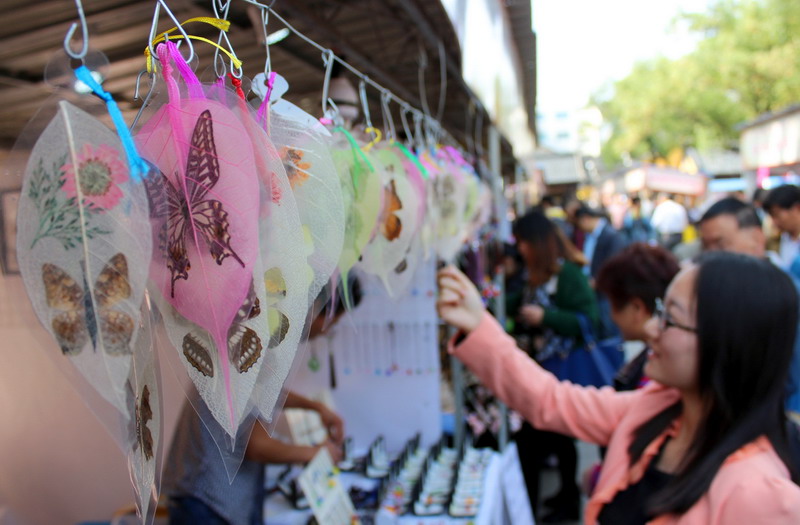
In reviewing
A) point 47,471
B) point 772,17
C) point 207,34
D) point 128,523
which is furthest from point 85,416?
point 772,17

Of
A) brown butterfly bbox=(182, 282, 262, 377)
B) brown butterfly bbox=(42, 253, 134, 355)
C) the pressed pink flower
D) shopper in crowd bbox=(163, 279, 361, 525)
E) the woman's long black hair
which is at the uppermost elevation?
the pressed pink flower

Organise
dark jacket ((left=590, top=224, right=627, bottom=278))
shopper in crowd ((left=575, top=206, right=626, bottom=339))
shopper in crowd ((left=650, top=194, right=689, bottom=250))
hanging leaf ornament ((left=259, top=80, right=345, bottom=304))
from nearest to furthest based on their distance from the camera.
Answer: hanging leaf ornament ((left=259, top=80, right=345, bottom=304)) < shopper in crowd ((left=575, top=206, right=626, bottom=339)) < dark jacket ((left=590, top=224, right=627, bottom=278)) < shopper in crowd ((left=650, top=194, right=689, bottom=250))

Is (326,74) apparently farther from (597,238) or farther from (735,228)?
(597,238)

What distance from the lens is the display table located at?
1903 millimetres

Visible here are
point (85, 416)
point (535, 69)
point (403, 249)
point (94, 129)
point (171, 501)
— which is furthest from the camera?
point (535, 69)

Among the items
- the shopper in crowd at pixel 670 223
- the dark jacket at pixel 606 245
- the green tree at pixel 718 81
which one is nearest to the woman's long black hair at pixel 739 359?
the dark jacket at pixel 606 245

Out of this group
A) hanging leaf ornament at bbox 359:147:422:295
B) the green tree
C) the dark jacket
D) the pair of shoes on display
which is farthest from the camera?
the green tree

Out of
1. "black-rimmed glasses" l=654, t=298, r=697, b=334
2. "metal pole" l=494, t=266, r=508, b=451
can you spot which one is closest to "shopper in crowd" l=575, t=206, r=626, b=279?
"metal pole" l=494, t=266, r=508, b=451

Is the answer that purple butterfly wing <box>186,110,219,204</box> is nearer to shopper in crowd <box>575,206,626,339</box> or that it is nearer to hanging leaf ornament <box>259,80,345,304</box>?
hanging leaf ornament <box>259,80,345,304</box>

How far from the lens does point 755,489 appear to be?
110 centimetres

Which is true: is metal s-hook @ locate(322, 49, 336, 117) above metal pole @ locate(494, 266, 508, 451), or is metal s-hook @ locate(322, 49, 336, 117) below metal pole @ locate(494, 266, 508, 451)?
above

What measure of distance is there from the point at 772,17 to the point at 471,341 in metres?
18.6

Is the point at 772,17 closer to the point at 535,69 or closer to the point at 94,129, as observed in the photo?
the point at 535,69

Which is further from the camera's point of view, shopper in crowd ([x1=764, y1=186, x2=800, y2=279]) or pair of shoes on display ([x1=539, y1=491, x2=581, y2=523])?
shopper in crowd ([x1=764, y1=186, x2=800, y2=279])
